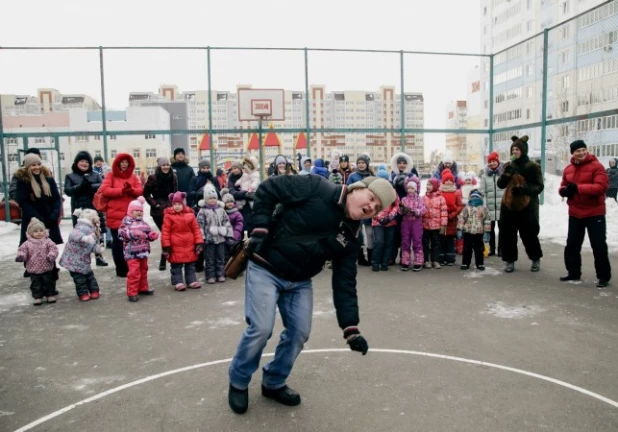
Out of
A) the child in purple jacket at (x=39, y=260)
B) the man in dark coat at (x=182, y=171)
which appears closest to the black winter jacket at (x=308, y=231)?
the child in purple jacket at (x=39, y=260)

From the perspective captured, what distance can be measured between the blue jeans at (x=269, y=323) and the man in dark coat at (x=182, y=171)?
19.6 feet

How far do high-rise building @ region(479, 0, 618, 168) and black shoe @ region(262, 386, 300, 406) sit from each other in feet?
42.5

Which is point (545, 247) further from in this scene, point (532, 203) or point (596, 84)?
point (596, 84)

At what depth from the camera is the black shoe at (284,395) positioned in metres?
3.79

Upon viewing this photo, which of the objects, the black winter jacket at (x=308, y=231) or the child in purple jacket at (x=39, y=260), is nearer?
the black winter jacket at (x=308, y=231)

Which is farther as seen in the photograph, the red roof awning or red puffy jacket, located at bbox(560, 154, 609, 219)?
the red roof awning

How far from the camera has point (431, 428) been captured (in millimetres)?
3418

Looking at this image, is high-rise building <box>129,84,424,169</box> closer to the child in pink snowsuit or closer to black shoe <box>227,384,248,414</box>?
the child in pink snowsuit

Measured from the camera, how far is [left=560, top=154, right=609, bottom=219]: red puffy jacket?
7.20 m

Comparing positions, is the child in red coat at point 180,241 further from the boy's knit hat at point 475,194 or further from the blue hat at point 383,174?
the boy's knit hat at point 475,194

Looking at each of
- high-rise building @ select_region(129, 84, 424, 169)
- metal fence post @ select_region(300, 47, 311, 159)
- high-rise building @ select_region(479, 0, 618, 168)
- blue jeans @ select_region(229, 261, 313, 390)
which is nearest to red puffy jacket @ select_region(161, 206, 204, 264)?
blue jeans @ select_region(229, 261, 313, 390)

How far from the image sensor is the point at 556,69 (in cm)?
3403

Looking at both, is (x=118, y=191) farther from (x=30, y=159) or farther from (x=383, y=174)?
(x=383, y=174)

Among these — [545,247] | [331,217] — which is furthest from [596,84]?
[331,217]
